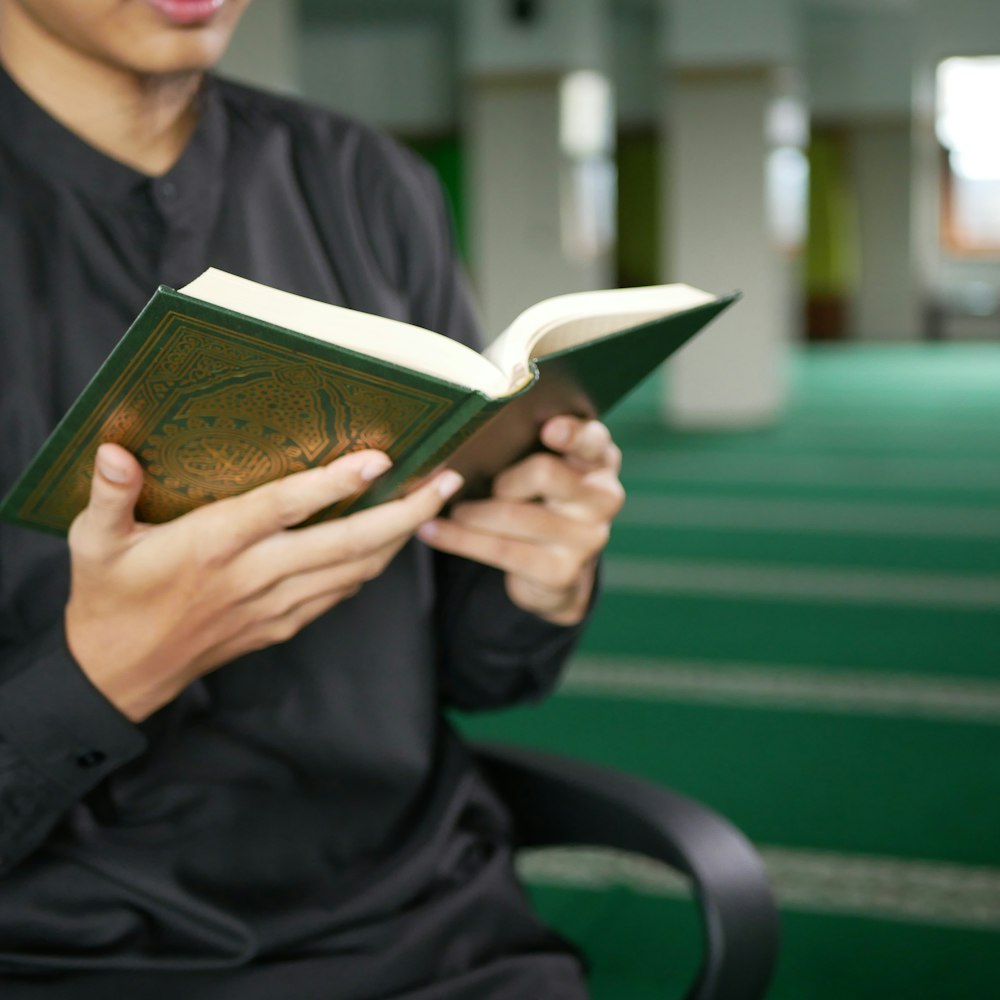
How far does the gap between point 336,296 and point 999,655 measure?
277cm

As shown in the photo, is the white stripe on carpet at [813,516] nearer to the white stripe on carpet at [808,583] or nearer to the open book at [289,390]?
the white stripe on carpet at [808,583]

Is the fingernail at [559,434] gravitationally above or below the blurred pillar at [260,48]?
below

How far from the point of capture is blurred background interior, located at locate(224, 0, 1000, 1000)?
93.7 inches

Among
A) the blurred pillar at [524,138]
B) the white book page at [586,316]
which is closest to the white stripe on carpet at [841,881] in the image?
the white book page at [586,316]

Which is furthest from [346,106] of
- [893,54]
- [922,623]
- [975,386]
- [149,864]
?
[149,864]

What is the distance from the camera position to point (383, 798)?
41.3 inches

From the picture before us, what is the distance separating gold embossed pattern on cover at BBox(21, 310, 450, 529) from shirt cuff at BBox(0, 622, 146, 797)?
99 mm

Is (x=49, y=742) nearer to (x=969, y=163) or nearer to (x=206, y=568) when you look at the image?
(x=206, y=568)

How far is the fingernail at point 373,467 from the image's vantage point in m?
0.84

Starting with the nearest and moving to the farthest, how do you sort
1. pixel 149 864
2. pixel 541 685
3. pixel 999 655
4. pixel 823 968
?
pixel 149 864 < pixel 541 685 < pixel 823 968 < pixel 999 655

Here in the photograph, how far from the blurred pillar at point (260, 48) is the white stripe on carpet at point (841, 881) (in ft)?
9.29

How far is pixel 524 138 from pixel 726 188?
2.10 meters

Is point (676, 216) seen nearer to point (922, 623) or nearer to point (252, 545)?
point (922, 623)

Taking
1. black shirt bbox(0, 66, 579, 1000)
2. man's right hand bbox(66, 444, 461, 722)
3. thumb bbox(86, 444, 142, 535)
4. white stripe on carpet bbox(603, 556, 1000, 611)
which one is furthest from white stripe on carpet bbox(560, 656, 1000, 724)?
thumb bbox(86, 444, 142, 535)
